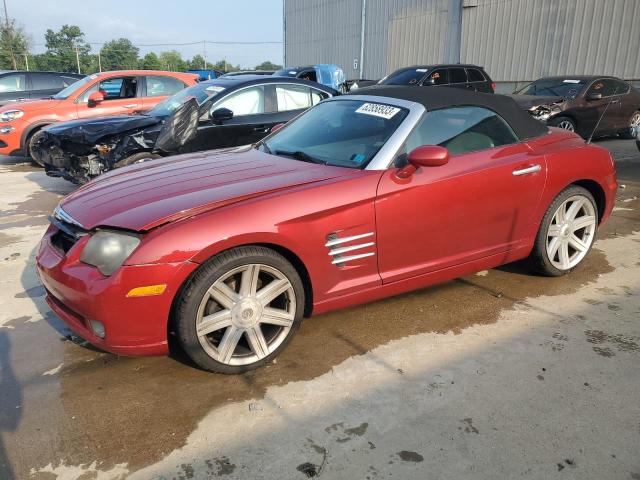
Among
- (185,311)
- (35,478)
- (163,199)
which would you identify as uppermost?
(163,199)

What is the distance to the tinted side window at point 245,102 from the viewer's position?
635 centimetres

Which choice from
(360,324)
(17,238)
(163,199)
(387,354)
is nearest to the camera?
(163,199)

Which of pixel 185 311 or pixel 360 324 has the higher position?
pixel 185 311

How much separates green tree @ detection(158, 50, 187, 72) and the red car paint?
6542cm

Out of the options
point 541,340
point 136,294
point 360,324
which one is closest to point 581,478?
point 541,340

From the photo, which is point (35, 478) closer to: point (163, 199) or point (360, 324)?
point (163, 199)

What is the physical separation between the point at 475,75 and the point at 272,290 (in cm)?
1097

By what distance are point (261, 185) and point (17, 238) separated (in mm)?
3508

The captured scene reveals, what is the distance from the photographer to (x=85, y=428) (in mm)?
2340

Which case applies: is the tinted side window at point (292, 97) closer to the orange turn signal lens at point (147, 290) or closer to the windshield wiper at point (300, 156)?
the windshield wiper at point (300, 156)

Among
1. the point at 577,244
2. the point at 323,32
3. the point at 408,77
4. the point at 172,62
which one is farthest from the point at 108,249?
the point at 172,62

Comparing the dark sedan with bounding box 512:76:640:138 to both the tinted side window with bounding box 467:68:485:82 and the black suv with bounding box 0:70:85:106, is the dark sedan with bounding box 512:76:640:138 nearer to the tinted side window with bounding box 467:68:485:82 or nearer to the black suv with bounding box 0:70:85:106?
the tinted side window with bounding box 467:68:485:82

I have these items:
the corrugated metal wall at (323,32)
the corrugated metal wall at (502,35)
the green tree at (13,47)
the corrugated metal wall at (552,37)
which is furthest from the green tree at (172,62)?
the corrugated metal wall at (552,37)

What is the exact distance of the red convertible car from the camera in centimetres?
248
